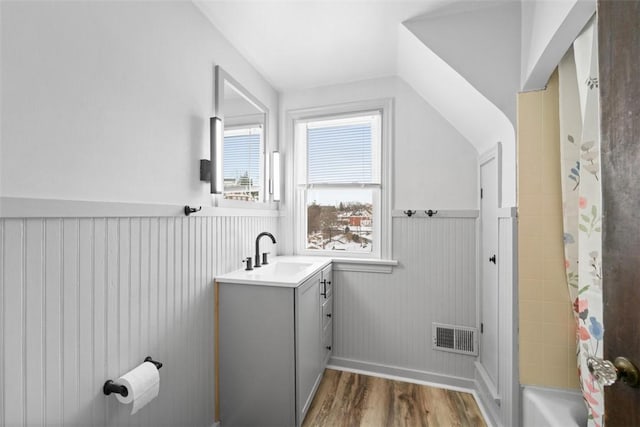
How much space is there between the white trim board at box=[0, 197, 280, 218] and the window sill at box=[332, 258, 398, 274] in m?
1.27

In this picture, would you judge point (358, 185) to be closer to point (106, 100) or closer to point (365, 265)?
point (365, 265)

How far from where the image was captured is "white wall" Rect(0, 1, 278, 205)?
2.77 ft

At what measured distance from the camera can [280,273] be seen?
2236mm

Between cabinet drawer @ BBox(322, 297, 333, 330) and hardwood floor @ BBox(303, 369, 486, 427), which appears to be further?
cabinet drawer @ BBox(322, 297, 333, 330)

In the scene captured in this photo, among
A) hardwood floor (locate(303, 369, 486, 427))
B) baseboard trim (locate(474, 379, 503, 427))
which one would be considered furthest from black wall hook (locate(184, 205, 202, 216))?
baseboard trim (locate(474, 379, 503, 427))

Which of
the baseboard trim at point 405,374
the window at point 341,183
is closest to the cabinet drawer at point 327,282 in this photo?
the window at point 341,183

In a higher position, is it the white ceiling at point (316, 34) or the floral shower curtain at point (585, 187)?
the white ceiling at point (316, 34)

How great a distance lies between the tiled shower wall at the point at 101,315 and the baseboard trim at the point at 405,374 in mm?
1106

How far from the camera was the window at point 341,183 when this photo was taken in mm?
2436

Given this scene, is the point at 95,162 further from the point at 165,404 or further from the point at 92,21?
the point at 165,404

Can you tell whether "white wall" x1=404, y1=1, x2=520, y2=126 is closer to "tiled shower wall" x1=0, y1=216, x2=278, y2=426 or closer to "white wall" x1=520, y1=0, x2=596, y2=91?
"white wall" x1=520, y1=0, x2=596, y2=91

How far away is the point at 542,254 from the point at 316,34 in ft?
5.95

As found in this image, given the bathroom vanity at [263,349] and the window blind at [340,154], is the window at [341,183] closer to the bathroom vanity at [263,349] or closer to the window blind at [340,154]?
the window blind at [340,154]

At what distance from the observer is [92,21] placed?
3.39ft
